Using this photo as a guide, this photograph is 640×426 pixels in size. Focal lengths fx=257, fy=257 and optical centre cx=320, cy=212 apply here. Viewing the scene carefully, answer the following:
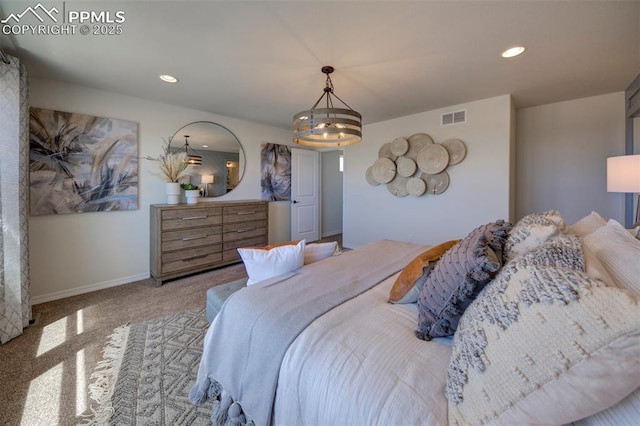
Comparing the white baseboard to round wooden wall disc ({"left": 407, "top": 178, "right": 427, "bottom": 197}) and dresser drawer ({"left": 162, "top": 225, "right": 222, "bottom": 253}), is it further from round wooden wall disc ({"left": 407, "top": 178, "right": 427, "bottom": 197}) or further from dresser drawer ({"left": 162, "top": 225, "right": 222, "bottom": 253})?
round wooden wall disc ({"left": 407, "top": 178, "right": 427, "bottom": 197})

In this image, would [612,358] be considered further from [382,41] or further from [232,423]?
[382,41]

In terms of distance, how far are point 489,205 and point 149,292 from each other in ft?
14.8

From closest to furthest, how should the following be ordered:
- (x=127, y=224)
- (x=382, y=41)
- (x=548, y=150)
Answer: (x=382, y=41), (x=127, y=224), (x=548, y=150)

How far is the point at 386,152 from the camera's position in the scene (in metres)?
4.43

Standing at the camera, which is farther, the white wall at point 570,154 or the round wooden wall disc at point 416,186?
the round wooden wall disc at point 416,186

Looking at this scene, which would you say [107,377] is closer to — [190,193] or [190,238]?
[190,238]

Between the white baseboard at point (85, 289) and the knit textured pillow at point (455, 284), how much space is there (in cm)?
375

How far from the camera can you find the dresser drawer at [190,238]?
10.8 feet

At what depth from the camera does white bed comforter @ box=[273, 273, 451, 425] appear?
767 millimetres

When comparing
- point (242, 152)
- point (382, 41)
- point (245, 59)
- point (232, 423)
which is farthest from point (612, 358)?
point (242, 152)

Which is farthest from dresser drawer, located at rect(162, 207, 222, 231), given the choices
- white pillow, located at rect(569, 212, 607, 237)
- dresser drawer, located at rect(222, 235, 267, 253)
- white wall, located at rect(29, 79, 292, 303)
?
white pillow, located at rect(569, 212, 607, 237)

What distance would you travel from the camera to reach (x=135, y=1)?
1.66 meters

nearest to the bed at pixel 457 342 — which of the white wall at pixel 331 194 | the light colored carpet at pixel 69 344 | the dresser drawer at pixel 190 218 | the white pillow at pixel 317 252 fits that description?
the white pillow at pixel 317 252

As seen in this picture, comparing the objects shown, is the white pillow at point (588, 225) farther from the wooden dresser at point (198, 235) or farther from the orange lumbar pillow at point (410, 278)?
the wooden dresser at point (198, 235)
